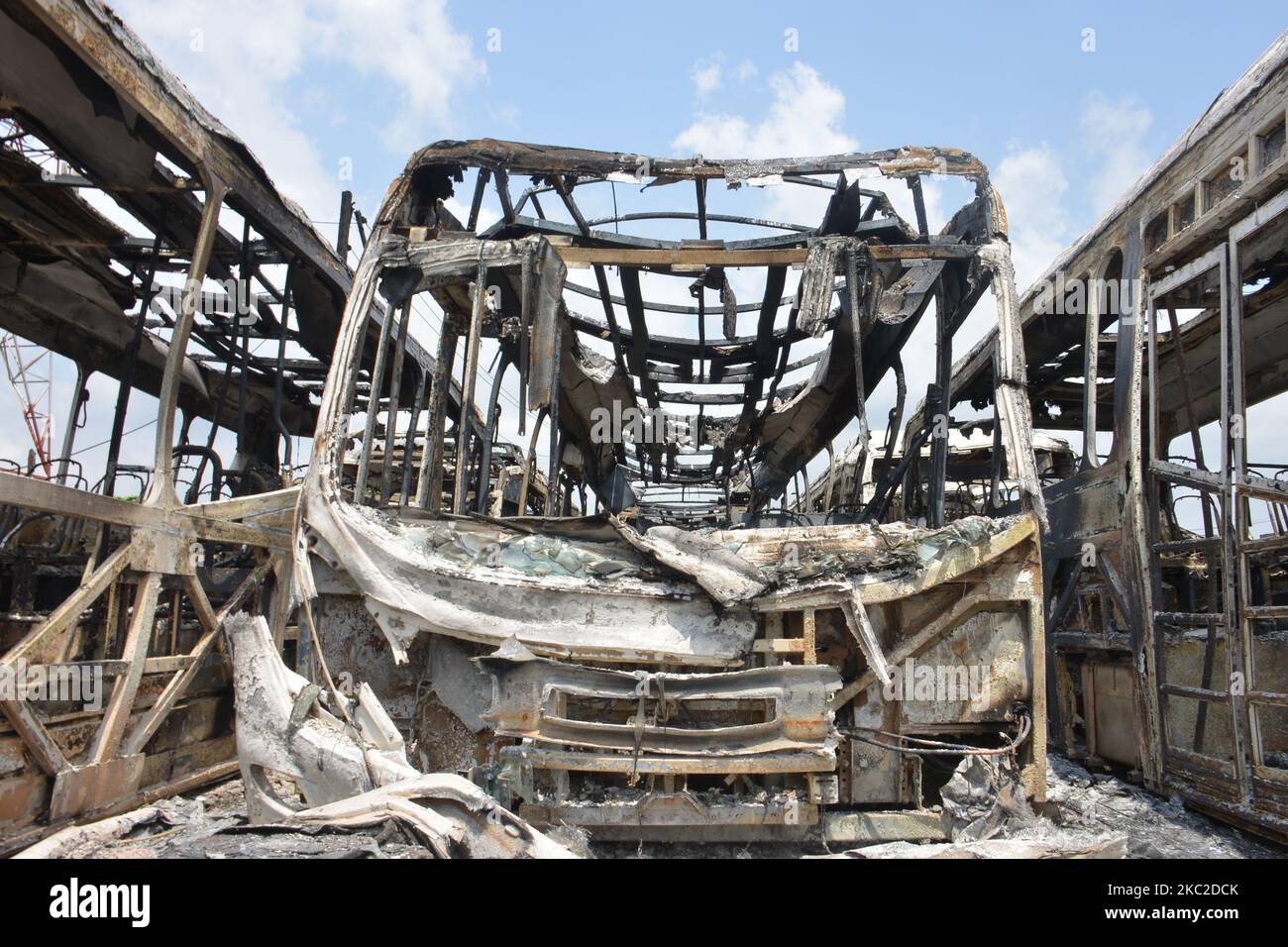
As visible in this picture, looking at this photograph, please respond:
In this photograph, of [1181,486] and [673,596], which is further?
[1181,486]

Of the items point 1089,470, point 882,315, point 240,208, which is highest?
point 240,208

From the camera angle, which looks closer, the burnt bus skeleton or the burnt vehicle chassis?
the burnt bus skeleton

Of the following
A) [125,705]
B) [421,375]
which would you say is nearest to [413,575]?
[125,705]

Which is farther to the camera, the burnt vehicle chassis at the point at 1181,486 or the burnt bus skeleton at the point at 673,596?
the burnt vehicle chassis at the point at 1181,486

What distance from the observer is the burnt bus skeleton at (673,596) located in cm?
372

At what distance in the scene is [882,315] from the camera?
6984 mm

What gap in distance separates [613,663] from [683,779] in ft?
2.40

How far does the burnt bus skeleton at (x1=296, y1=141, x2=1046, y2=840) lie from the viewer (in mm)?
3717

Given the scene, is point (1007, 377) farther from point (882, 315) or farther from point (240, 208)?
point (240, 208)

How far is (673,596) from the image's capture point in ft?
13.7

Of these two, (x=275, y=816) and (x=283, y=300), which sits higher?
(x=283, y=300)

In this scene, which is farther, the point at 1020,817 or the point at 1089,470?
the point at 1089,470
